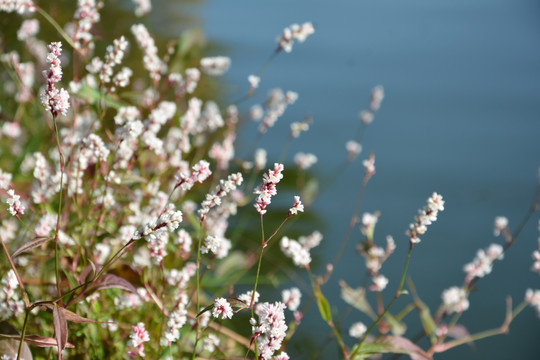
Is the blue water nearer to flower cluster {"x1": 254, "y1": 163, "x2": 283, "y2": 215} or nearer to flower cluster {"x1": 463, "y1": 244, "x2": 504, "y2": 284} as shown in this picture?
flower cluster {"x1": 463, "y1": 244, "x2": 504, "y2": 284}

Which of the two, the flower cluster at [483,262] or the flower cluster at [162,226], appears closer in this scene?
the flower cluster at [162,226]

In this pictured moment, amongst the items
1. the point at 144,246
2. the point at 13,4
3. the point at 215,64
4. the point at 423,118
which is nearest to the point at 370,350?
the point at 144,246

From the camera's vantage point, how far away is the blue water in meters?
1.58

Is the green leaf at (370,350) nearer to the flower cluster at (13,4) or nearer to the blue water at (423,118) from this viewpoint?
the blue water at (423,118)

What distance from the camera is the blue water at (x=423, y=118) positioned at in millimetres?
1581

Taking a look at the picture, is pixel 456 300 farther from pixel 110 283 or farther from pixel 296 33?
pixel 110 283

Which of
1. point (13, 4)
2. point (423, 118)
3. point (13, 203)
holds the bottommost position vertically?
point (423, 118)

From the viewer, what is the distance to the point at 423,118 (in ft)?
7.54

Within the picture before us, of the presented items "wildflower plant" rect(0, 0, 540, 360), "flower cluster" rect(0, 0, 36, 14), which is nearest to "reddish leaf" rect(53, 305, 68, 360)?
"wildflower plant" rect(0, 0, 540, 360)

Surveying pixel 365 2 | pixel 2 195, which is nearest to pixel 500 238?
pixel 2 195

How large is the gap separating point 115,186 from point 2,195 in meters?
0.41

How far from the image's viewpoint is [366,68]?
2617 millimetres

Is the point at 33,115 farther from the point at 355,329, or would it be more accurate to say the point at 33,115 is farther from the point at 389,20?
the point at 389,20

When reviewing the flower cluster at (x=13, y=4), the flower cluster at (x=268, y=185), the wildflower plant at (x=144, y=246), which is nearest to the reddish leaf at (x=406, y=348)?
the wildflower plant at (x=144, y=246)
